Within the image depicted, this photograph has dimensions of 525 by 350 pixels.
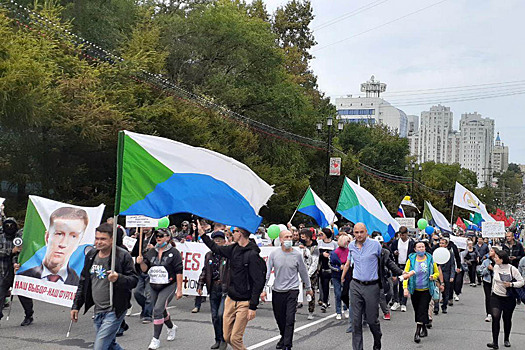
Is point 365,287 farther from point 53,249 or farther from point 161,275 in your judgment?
point 53,249

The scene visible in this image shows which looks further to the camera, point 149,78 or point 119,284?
point 149,78

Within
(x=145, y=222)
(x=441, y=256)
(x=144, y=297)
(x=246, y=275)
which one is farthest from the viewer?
(x=441, y=256)

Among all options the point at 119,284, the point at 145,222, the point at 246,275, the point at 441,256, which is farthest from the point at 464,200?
the point at 119,284

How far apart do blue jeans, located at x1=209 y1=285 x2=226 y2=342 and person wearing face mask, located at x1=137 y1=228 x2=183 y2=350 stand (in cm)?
64

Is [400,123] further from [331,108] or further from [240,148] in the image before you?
[240,148]

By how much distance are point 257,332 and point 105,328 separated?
4635 mm

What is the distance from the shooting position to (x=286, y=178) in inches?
1396

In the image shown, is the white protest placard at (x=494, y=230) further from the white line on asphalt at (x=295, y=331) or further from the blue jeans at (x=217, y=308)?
the blue jeans at (x=217, y=308)

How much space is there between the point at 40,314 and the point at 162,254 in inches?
153

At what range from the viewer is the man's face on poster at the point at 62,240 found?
1082cm

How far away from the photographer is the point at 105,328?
6.63m

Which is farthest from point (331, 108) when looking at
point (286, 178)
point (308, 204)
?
point (308, 204)

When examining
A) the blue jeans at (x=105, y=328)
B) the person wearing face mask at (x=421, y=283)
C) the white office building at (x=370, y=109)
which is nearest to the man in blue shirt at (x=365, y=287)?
the person wearing face mask at (x=421, y=283)

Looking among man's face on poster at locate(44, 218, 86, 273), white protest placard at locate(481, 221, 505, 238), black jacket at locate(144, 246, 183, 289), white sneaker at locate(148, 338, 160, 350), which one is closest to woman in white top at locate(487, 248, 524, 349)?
black jacket at locate(144, 246, 183, 289)
